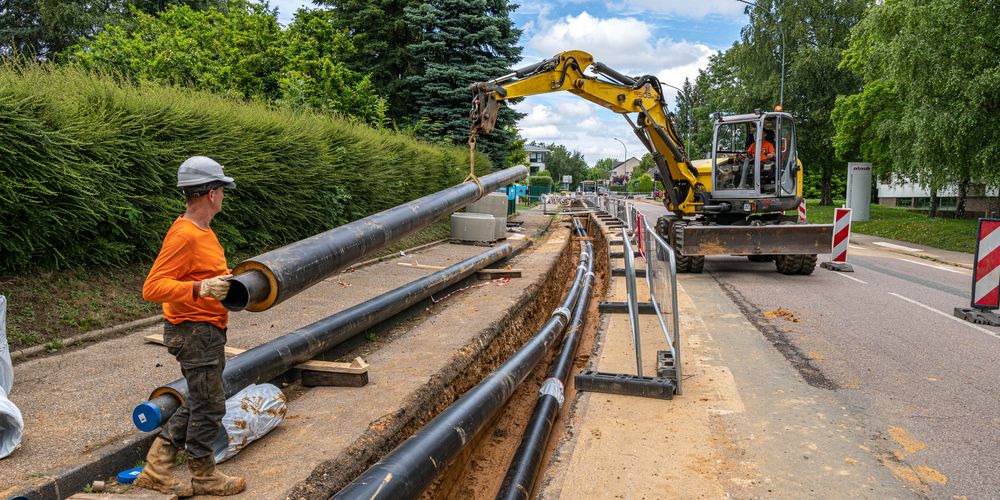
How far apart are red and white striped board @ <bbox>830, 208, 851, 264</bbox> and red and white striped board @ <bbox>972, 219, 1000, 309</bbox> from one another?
129 inches

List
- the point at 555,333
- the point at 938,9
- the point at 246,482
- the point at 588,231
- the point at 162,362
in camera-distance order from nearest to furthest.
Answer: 1. the point at 246,482
2. the point at 162,362
3. the point at 555,333
4. the point at 938,9
5. the point at 588,231

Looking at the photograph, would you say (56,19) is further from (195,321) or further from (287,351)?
(195,321)

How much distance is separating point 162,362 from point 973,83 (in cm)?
1943

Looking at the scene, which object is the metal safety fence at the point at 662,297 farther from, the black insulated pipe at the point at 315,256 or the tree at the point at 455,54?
the tree at the point at 455,54

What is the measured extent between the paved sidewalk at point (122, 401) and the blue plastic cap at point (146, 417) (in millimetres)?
378

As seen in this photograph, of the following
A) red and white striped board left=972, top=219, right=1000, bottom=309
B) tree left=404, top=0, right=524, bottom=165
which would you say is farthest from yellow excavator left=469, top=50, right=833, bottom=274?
tree left=404, top=0, right=524, bottom=165

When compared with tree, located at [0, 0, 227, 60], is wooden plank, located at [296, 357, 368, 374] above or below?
below

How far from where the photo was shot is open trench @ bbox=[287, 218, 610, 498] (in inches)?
149

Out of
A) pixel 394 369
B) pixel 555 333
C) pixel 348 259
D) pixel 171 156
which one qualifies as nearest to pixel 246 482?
pixel 348 259

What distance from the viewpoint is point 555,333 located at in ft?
22.5

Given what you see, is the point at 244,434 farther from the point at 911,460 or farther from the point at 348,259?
the point at 911,460

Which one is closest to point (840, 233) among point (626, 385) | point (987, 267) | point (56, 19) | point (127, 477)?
point (987, 267)

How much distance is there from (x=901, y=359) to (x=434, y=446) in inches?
196

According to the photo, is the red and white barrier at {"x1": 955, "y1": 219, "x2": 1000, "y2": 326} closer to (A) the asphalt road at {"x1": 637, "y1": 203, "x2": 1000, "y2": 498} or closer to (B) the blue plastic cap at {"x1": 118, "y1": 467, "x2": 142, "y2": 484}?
(A) the asphalt road at {"x1": 637, "y1": 203, "x2": 1000, "y2": 498}
